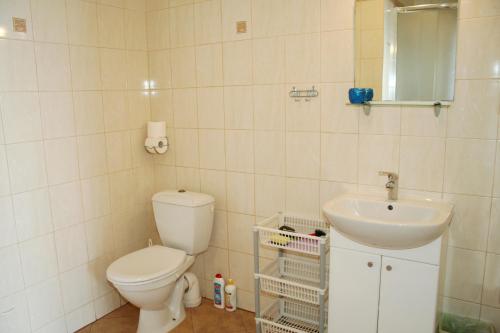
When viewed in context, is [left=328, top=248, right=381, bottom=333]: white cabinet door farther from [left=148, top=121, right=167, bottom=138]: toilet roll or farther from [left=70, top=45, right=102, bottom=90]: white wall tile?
[left=70, top=45, right=102, bottom=90]: white wall tile

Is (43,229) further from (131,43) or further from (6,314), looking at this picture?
(131,43)

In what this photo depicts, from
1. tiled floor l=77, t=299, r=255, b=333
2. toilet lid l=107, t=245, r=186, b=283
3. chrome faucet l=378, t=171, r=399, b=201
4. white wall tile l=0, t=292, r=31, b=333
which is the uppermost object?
Answer: chrome faucet l=378, t=171, r=399, b=201

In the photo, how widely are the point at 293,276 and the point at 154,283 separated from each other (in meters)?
0.83

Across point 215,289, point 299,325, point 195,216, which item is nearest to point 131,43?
point 195,216

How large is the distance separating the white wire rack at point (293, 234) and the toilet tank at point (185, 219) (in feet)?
1.51

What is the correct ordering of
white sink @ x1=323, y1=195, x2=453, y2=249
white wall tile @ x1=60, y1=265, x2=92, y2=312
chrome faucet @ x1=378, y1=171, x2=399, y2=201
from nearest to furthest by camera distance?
white sink @ x1=323, y1=195, x2=453, y2=249, chrome faucet @ x1=378, y1=171, x2=399, y2=201, white wall tile @ x1=60, y1=265, x2=92, y2=312

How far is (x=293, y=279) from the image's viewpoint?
255 centimetres

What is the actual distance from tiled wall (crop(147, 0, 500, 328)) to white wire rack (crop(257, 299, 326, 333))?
0.27 metres

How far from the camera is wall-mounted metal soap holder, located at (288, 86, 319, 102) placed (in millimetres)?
2355

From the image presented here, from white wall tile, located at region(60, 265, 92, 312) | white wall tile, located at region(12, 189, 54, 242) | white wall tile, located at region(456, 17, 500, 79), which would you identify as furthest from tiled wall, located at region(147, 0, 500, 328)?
white wall tile, located at region(12, 189, 54, 242)

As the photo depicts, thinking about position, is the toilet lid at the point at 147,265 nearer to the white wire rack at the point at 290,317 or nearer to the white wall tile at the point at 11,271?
the white wall tile at the point at 11,271

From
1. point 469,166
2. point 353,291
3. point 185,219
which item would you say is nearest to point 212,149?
point 185,219

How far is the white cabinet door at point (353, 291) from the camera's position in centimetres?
197

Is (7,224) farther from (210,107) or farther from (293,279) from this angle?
(293,279)
